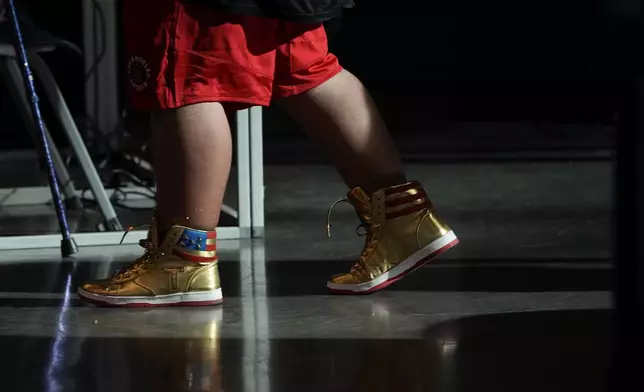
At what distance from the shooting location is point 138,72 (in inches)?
67.3

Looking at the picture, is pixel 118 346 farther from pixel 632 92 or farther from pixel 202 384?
pixel 632 92

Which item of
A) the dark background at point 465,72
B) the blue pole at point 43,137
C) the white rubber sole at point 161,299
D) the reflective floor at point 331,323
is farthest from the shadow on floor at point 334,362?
the dark background at point 465,72

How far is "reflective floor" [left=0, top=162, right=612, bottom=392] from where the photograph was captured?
51.6 inches

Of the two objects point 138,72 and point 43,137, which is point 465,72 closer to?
point 43,137

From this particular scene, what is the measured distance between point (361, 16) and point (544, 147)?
339 cm

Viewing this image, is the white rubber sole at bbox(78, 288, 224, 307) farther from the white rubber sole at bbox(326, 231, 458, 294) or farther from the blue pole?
the blue pole

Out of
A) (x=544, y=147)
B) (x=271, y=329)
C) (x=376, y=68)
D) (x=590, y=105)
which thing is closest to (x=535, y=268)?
(x=271, y=329)

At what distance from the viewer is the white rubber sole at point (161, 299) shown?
1.78 m

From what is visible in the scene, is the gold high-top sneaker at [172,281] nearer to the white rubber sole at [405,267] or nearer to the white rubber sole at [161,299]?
the white rubber sole at [161,299]

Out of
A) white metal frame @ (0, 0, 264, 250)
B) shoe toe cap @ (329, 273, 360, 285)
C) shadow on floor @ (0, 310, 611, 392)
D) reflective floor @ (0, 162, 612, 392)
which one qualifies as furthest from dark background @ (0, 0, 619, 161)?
shadow on floor @ (0, 310, 611, 392)

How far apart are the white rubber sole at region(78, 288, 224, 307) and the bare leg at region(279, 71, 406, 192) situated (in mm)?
309

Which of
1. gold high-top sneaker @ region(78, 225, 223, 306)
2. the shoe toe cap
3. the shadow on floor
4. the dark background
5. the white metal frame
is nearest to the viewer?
the shadow on floor

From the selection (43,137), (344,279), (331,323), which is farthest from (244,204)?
(331,323)

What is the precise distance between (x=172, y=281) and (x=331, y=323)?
29 centimetres
